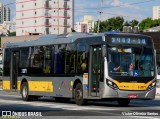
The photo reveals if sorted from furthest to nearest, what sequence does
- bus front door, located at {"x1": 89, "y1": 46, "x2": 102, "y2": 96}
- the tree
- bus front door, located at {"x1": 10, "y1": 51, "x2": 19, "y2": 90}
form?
1. the tree
2. bus front door, located at {"x1": 10, "y1": 51, "x2": 19, "y2": 90}
3. bus front door, located at {"x1": 89, "y1": 46, "x2": 102, "y2": 96}

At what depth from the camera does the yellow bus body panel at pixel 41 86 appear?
27.8 m

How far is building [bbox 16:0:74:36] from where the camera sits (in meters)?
161

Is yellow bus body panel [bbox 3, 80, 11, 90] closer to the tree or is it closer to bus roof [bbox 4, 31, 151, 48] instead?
bus roof [bbox 4, 31, 151, 48]

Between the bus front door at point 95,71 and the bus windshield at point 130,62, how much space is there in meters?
0.64

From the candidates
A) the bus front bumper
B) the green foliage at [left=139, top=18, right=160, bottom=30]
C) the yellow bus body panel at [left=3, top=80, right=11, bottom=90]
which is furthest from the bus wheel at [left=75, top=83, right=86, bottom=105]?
the green foliage at [left=139, top=18, right=160, bottom=30]

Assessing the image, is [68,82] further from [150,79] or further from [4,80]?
[4,80]

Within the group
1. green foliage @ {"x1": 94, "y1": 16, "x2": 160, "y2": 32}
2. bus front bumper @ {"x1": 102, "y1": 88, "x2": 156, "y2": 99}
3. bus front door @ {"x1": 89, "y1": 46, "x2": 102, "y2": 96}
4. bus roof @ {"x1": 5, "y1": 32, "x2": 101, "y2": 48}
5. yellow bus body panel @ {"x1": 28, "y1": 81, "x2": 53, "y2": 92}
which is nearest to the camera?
bus front bumper @ {"x1": 102, "y1": 88, "x2": 156, "y2": 99}

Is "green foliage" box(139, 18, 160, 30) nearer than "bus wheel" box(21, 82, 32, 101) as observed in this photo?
No

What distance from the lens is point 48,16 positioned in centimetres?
16125

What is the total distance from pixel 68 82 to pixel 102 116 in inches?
281

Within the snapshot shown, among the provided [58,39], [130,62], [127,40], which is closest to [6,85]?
[58,39]

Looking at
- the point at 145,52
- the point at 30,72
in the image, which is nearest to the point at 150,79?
the point at 145,52

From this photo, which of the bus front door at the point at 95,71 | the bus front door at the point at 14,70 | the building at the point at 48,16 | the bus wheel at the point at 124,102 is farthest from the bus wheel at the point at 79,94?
the building at the point at 48,16

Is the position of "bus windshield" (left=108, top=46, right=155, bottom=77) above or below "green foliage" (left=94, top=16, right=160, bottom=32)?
below
